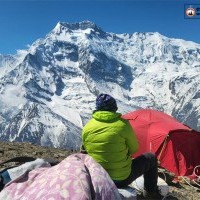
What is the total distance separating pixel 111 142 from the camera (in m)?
11.5

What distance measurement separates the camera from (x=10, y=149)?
20.1 metres

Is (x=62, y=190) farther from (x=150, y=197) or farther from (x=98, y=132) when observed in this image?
(x=150, y=197)

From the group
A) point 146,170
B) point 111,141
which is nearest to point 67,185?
point 111,141

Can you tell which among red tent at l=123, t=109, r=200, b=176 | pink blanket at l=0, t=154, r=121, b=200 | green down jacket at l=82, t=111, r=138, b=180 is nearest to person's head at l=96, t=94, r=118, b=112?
green down jacket at l=82, t=111, r=138, b=180

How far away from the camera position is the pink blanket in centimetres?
852

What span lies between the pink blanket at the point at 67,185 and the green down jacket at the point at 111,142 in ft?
5.68

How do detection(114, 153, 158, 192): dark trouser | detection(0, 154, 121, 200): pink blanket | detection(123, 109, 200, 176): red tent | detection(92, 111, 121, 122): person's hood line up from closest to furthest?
detection(0, 154, 121, 200): pink blanket, detection(92, 111, 121, 122): person's hood, detection(114, 153, 158, 192): dark trouser, detection(123, 109, 200, 176): red tent

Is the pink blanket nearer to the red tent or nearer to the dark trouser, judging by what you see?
the dark trouser

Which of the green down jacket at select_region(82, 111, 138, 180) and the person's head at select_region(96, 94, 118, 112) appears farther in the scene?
the person's head at select_region(96, 94, 118, 112)

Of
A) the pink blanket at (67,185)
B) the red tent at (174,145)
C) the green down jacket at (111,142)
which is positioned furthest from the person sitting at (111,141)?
the red tent at (174,145)

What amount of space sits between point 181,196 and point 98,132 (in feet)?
15.3

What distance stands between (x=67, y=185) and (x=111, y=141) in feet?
9.85

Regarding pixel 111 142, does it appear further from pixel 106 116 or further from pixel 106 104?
pixel 106 104

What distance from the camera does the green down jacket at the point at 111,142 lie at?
1138 cm
